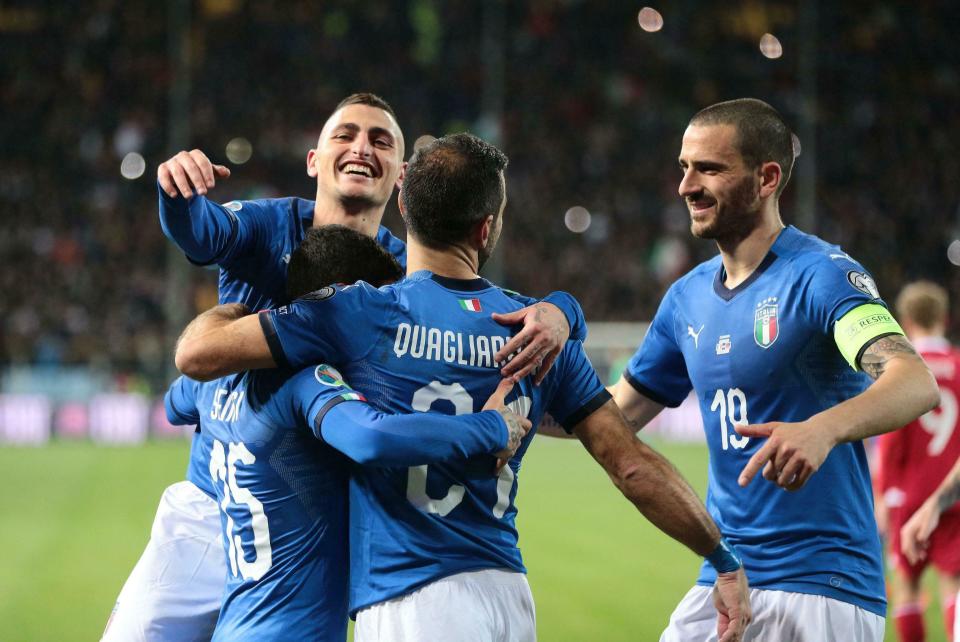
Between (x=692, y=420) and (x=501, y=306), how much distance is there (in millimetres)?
17083

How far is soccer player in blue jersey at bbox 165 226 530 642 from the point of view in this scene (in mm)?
3062

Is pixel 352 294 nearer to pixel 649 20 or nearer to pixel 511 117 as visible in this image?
pixel 511 117

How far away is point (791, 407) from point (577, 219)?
2205 cm

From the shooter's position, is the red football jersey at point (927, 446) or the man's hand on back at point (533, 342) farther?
the red football jersey at point (927, 446)

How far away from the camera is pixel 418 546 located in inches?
119

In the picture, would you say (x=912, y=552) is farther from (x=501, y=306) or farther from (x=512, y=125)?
(x=512, y=125)

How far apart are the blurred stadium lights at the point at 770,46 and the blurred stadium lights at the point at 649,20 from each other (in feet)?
7.92

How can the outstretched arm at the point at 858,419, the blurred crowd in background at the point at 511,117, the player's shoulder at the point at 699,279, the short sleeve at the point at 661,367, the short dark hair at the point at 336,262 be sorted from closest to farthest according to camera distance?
the outstretched arm at the point at 858,419 < the short dark hair at the point at 336,262 < the player's shoulder at the point at 699,279 < the short sleeve at the point at 661,367 < the blurred crowd in background at the point at 511,117

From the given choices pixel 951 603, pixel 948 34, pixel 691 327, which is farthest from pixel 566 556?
pixel 948 34

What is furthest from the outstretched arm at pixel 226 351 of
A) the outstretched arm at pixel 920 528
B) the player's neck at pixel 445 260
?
the outstretched arm at pixel 920 528

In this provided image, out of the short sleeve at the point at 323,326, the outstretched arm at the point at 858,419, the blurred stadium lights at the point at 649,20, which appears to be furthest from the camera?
the blurred stadium lights at the point at 649,20

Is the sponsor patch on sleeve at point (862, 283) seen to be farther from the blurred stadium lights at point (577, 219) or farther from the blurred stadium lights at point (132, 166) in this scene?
the blurred stadium lights at point (132, 166)

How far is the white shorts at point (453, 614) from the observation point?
2961 mm

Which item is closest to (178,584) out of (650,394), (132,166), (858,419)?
(650,394)
